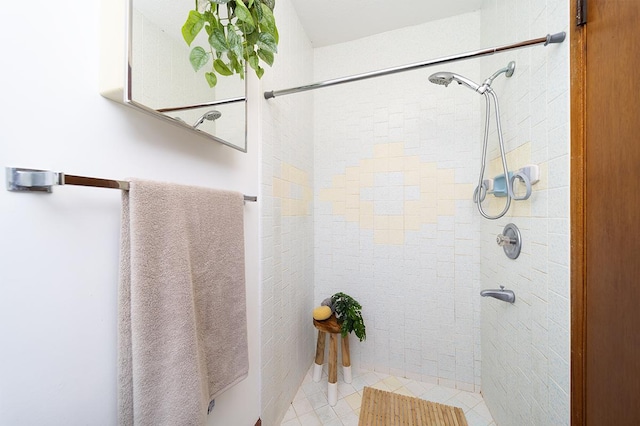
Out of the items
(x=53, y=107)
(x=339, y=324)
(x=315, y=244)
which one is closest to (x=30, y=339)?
(x=53, y=107)

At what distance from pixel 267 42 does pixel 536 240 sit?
1256mm

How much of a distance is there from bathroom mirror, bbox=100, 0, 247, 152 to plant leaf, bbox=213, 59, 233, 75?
4 cm

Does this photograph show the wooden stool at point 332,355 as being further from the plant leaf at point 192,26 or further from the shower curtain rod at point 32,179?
the plant leaf at point 192,26

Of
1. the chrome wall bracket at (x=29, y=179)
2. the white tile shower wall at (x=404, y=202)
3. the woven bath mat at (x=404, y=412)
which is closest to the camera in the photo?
the chrome wall bracket at (x=29, y=179)

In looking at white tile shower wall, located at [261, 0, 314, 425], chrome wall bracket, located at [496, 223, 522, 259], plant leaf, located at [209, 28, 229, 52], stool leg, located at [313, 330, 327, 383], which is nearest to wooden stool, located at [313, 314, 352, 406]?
stool leg, located at [313, 330, 327, 383]

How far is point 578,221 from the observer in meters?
0.72

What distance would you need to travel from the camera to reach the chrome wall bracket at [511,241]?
1070 millimetres

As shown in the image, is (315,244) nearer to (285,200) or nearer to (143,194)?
(285,200)

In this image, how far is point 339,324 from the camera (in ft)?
4.95

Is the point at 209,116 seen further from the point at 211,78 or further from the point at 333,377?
the point at 333,377

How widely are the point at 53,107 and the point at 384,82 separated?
176cm

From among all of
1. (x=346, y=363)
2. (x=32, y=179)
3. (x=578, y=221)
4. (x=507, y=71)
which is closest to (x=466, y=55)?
(x=507, y=71)

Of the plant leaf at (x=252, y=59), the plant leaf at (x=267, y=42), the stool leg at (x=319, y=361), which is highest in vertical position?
the plant leaf at (x=267, y=42)

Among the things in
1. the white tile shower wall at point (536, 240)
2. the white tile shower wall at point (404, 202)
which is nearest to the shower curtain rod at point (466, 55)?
the white tile shower wall at point (536, 240)
